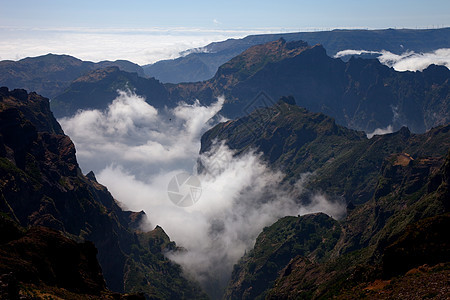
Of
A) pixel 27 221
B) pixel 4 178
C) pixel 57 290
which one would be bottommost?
pixel 57 290

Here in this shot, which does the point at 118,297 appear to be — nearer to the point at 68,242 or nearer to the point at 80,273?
the point at 80,273

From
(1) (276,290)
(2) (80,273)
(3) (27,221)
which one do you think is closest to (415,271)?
(2) (80,273)

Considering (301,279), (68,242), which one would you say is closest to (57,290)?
(68,242)

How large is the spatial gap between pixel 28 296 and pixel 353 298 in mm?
72546

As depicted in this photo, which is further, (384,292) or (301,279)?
(301,279)

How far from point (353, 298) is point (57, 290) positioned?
68179 millimetres

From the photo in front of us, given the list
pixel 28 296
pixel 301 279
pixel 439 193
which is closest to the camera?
pixel 28 296

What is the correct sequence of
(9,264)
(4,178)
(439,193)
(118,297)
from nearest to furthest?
1. (9,264)
2. (118,297)
3. (439,193)
4. (4,178)

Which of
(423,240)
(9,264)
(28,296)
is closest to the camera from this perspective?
(28,296)

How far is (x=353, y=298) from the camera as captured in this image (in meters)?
92.7

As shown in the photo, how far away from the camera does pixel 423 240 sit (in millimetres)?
91750

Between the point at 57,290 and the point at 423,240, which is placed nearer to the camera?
the point at 57,290

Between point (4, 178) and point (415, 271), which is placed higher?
point (4, 178)

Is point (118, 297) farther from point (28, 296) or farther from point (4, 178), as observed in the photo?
point (4, 178)
